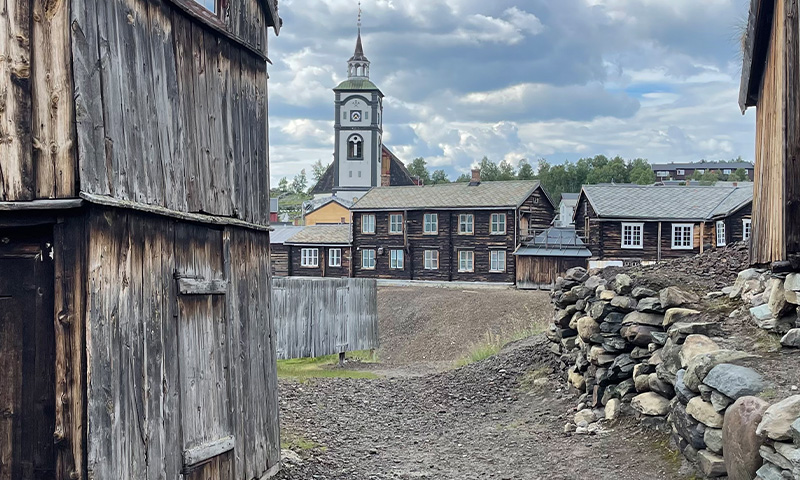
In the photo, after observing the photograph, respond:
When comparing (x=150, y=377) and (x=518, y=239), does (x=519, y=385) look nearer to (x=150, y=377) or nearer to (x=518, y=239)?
(x=150, y=377)

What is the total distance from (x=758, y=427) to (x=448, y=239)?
124ft

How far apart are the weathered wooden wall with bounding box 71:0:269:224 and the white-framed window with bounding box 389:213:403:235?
119 feet

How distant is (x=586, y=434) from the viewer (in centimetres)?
895

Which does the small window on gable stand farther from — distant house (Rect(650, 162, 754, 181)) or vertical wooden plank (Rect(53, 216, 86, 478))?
distant house (Rect(650, 162, 754, 181))

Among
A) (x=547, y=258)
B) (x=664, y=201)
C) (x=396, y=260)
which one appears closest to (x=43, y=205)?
(x=547, y=258)

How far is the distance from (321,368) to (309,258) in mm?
29602

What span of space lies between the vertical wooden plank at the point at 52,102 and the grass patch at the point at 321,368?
10.5 meters

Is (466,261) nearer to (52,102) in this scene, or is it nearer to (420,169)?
(52,102)

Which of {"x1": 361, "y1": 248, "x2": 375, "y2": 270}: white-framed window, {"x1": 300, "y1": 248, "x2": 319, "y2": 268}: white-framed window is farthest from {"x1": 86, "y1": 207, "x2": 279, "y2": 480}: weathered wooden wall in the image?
{"x1": 300, "y1": 248, "x2": 319, "y2": 268}: white-framed window

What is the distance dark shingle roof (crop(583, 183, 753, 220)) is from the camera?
3662 centimetres

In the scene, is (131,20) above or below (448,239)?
above

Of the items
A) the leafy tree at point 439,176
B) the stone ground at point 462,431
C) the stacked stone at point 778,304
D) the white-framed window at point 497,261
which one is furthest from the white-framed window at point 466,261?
the leafy tree at point 439,176

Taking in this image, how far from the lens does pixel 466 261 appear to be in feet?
140

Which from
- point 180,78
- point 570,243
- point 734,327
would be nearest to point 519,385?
point 734,327
